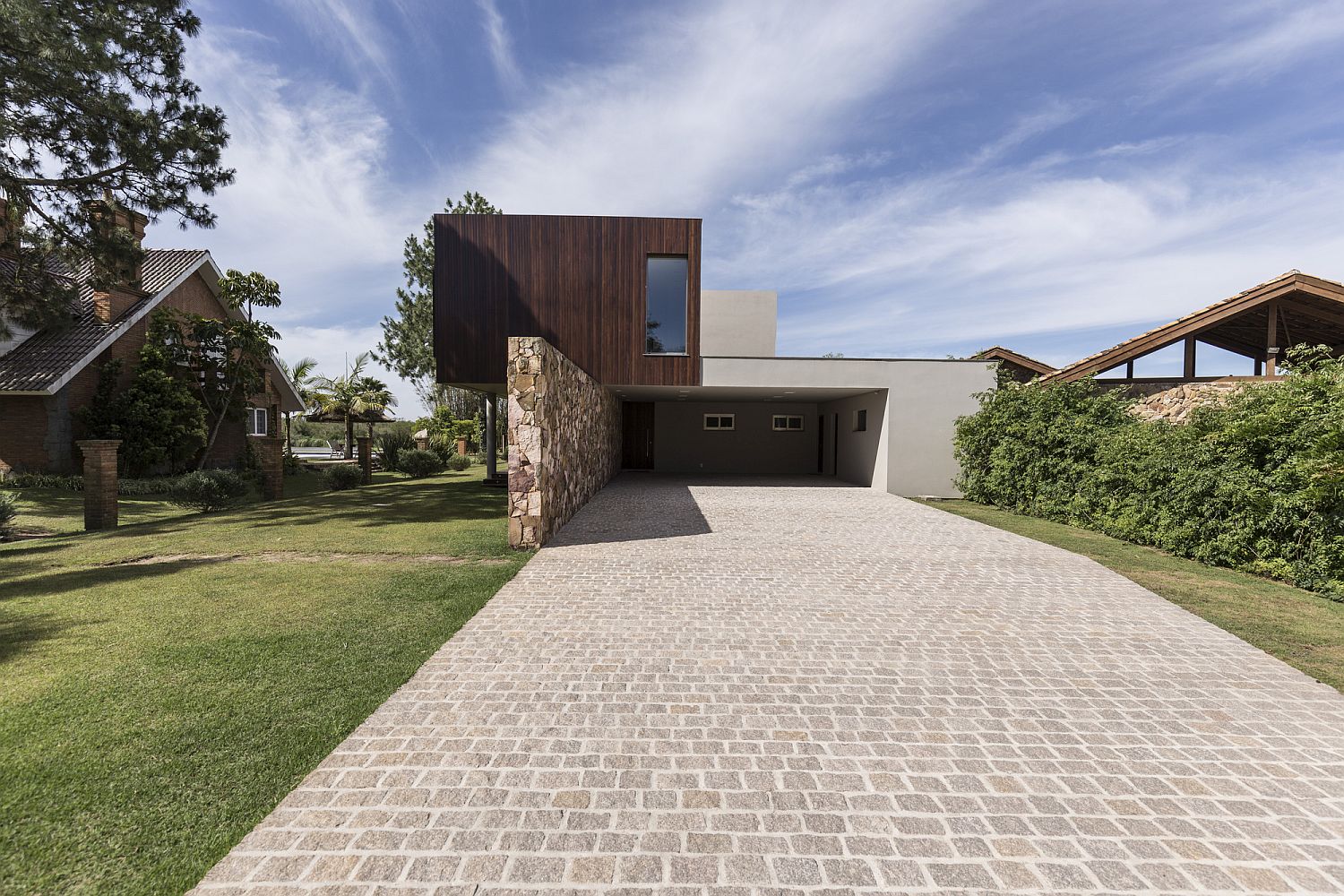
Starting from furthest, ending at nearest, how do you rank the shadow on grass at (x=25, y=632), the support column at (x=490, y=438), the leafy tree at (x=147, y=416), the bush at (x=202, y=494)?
the support column at (x=490, y=438) → the leafy tree at (x=147, y=416) → the bush at (x=202, y=494) → the shadow on grass at (x=25, y=632)

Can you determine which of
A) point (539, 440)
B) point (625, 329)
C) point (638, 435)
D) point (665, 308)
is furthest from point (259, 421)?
point (539, 440)

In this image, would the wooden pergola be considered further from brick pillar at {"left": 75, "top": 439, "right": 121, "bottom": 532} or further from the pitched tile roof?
the pitched tile roof

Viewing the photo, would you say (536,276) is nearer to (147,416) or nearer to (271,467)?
(271,467)

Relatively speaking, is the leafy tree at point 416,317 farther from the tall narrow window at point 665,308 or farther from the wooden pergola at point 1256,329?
the wooden pergola at point 1256,329

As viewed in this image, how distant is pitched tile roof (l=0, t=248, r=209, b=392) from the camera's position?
12148 mm

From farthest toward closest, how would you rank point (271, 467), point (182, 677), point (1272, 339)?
1. point (271, 467)
2. point (1272, 339)
3. point (182, 677)

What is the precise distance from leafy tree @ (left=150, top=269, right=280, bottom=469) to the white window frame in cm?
291

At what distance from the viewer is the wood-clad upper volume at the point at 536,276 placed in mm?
12391

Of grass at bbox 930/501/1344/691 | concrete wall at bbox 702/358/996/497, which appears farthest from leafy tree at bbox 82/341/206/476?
grass at bbox 930/501/1344/691

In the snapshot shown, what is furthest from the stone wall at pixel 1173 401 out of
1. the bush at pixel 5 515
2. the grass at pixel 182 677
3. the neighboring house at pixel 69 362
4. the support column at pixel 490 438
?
the neighboring house at pixel 69 362

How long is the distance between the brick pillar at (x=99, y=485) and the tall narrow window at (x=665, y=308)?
9.66 m

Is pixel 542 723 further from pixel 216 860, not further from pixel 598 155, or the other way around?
pixel 598 155

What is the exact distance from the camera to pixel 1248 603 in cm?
491

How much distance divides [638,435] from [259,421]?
1426cm
